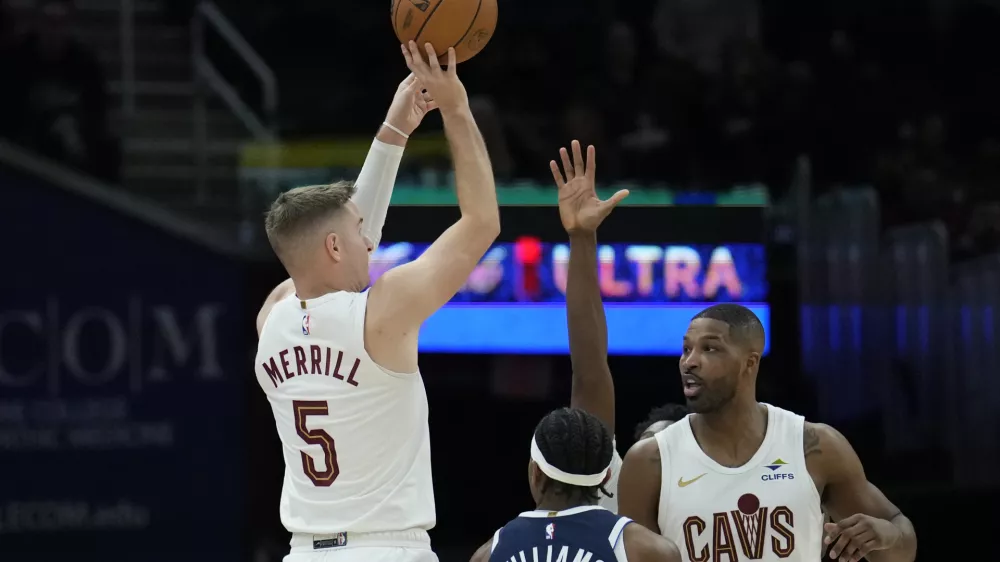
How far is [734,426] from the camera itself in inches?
163

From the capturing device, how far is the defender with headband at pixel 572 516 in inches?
130

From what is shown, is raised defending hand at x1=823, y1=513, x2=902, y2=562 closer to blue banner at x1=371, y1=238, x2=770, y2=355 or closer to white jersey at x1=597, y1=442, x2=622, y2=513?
white jersey at x1=597, y1=442, x2=622, y2=513

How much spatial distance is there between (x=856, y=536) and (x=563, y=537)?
852 millimetres

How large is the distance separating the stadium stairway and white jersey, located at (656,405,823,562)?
5207 mm

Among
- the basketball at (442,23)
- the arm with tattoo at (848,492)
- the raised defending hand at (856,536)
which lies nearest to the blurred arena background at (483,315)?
the arm with tattoo at (848,492)

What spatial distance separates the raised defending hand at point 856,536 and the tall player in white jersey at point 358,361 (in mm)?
1106

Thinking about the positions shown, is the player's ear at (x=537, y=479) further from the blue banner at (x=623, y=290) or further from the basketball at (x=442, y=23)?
the blue banner at (x=623, y=290)

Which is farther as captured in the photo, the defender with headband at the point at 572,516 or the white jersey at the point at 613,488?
the white jersey at the point at 613,488

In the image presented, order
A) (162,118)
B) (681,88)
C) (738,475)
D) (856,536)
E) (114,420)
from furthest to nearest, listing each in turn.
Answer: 1. (162,118)
2. (681,88)
3. (114,420)
4. (738,475)
5. (856,536)

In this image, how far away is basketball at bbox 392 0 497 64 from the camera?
12.5ft

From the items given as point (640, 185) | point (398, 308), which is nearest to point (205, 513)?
point (640, 185)

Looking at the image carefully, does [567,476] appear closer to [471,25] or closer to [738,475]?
[738,475]

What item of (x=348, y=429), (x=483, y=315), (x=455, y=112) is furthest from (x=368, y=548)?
(x=483, y=315)

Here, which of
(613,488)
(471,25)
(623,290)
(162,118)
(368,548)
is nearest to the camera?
(368,548)
